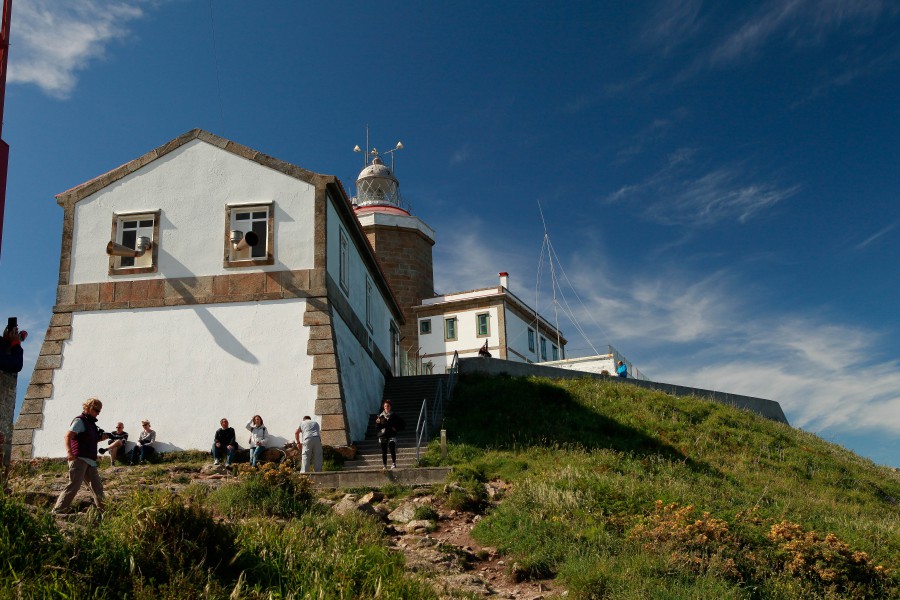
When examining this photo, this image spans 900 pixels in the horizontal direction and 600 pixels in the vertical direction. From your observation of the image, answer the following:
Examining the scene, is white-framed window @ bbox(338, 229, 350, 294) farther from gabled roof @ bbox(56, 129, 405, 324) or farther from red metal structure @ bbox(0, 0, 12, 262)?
red metal structure @ bbox(0, 0, 12, 262)

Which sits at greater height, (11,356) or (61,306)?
(61,306)

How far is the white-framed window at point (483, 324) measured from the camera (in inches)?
1527

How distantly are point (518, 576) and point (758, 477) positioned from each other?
10.9 meters

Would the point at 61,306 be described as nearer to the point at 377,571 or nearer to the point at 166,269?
the point at 166,269

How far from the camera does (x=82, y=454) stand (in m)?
9.82

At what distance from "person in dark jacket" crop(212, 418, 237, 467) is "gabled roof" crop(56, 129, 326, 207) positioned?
6.06 m

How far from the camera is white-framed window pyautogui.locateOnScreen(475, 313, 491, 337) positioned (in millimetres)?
38781

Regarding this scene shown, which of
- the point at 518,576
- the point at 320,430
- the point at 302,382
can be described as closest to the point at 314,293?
the point at 302,382

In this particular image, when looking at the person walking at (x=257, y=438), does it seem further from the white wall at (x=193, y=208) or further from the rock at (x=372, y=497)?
the rock at (x=372, y=497)

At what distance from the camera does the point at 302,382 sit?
18422 millimetres

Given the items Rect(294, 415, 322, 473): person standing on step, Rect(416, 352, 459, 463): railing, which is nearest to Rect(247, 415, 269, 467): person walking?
Rect(294, 415, 322, 473): person standing on step

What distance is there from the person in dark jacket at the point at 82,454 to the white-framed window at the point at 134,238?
33.2ft

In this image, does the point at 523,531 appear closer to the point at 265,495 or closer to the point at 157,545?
the point at 265,495

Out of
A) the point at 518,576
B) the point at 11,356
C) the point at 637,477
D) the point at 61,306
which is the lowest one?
the point at 518,576
